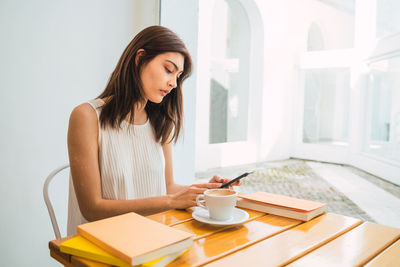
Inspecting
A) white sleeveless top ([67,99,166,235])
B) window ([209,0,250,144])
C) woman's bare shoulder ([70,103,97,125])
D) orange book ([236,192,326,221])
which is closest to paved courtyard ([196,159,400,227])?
window ([209,0,250,144])

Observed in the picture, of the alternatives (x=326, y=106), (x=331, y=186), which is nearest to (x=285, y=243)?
(x=331, y=186)

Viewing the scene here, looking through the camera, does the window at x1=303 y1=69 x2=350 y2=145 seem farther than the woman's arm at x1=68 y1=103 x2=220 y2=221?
Yes

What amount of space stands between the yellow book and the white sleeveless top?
0.48m

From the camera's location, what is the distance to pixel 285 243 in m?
0.66

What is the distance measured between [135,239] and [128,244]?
0.02 meters

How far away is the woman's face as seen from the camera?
109cm

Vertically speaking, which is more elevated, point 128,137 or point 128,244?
point 128,137

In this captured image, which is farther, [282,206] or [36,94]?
[36,94]

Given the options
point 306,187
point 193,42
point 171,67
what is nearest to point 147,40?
point 171,67

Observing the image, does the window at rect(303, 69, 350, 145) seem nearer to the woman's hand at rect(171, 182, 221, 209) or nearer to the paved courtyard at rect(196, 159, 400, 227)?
the paved courtyard at rect(196, 159, 400, 227)

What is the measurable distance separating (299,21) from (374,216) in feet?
12.5

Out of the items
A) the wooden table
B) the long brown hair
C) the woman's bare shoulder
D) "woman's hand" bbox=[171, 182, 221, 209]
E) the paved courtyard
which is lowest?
the paved courtyard

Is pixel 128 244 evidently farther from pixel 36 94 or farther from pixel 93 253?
pixel 36 94

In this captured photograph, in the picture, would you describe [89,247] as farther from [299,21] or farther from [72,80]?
[299,21]
